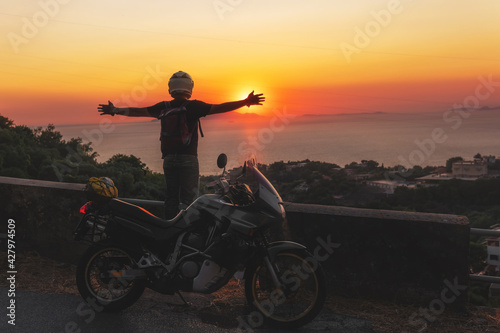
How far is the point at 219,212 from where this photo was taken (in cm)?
403

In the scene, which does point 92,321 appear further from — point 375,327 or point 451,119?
point 451,119

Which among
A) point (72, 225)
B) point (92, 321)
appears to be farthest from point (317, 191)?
point (92, 321)

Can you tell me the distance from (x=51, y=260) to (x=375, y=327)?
4.08m

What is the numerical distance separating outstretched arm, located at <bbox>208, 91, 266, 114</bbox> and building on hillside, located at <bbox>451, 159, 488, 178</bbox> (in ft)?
107

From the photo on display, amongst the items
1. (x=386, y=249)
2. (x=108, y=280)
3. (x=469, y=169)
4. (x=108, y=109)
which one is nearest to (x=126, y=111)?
(x=108, y=109)

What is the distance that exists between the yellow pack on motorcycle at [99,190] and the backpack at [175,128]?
0.81m

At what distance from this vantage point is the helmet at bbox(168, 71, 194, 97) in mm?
4789

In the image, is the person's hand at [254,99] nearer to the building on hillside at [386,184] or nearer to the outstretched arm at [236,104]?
the outstretched arm at [236,104]

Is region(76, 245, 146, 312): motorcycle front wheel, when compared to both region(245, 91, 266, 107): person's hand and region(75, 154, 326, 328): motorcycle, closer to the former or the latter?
region(75, 154, 326, 328): motorcycle

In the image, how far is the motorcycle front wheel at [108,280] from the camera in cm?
432

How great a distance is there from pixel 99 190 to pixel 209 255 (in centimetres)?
122

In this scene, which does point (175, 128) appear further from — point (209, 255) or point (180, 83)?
point (209, 255)

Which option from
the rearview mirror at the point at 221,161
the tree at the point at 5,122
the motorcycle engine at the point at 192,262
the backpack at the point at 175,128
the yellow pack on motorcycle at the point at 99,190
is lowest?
the motorcycle engine at the point at 192,262
